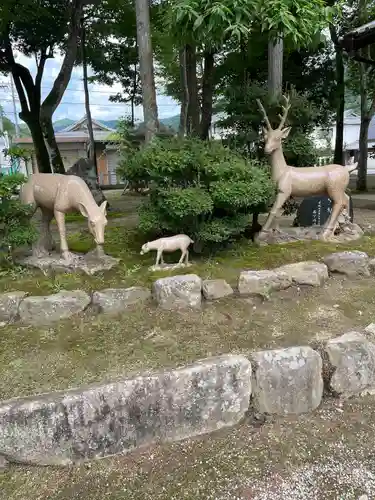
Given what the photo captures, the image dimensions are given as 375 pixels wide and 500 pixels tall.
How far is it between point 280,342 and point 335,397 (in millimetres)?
501

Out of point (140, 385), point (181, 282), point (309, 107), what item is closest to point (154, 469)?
point (140, 385)

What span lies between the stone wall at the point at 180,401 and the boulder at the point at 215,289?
3.25 ft

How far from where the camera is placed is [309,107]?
527 centimetres

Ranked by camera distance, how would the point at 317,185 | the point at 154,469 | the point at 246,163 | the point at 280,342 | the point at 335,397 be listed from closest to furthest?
the point at 154,469 → the point at 335,397 → the point at 280,342 → the point at 246,163 → the point at 317,185

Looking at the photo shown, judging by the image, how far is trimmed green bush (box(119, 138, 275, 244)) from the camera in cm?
377

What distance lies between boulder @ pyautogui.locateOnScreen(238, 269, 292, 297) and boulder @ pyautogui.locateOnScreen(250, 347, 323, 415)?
107 cm

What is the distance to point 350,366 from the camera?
258 cm

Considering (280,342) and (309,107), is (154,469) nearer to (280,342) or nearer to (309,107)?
(280,342)

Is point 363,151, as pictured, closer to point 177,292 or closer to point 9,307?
point 177,292

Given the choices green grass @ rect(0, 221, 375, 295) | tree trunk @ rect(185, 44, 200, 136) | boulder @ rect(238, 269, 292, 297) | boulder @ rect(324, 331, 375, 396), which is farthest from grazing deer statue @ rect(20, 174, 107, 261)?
tree trunk @ rect(185, 44, 200, 136)

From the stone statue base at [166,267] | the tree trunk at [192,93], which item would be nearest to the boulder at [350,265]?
the stone statue base at [166,267]

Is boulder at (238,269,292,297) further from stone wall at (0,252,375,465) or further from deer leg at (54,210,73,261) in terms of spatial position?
deer leg at (54,210,73,261)

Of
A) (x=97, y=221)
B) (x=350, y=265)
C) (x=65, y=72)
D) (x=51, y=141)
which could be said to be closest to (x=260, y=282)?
(x=350, y=265)

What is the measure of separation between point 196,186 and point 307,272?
136cm
